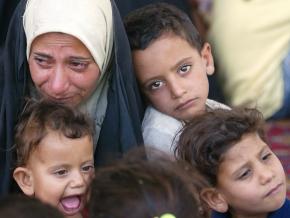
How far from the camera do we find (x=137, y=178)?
6.11 ft

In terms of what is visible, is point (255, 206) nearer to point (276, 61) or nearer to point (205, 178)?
point (205, 178)

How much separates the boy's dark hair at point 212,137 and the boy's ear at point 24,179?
47 cm

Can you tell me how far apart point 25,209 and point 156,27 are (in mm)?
1117

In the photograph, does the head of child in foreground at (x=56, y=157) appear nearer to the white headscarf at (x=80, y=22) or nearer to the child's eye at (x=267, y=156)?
the white headscarf at (x=80, y=22)

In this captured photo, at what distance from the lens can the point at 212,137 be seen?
7.91 ft

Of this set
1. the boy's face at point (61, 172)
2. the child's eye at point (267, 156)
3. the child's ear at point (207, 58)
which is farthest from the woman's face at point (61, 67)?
the child's eye at point (267, 156)

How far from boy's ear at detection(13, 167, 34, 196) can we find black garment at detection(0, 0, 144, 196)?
0.09 metres

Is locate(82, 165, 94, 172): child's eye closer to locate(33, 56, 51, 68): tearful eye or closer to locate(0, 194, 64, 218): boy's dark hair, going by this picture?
locate(33, 56, 51, 68): tearful eye

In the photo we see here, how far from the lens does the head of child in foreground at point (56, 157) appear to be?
7.55 ft

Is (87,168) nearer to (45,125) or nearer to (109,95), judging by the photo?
(45,125)

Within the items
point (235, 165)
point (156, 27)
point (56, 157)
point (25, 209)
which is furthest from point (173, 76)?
point (25, 209)

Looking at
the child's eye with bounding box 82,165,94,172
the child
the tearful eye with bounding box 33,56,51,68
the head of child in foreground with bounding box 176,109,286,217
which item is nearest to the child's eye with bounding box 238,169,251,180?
the head of child in foreground with bounding box 176,109,286,217

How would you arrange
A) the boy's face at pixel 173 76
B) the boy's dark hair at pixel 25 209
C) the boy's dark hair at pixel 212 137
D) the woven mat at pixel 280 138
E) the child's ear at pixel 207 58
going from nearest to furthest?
the boy's dark hair at pixel 25 209, the boy's dark hair at pixel 212 137, the boy's face at pixel 173 76, the child's ear at pixel 207 58, the woven mat at pixel 280 138

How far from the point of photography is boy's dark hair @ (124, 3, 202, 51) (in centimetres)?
266
